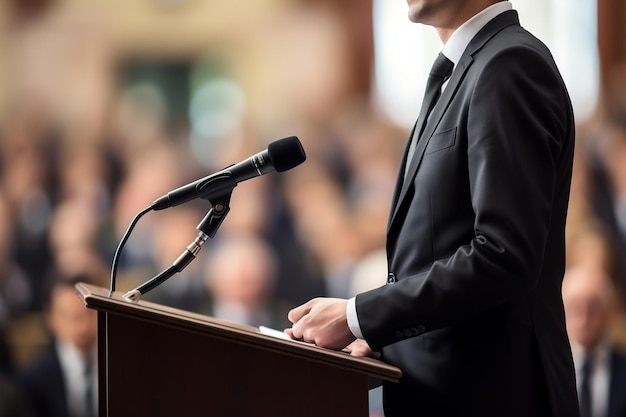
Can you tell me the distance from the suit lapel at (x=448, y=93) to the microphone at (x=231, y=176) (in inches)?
9.2

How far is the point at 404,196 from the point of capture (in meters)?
1.49

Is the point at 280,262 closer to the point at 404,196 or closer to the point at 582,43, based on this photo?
the point at 582,43

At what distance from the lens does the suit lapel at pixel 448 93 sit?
148 centimetres

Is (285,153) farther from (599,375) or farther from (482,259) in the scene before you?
(599,375)

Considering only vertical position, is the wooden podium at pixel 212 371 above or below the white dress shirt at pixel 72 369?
above

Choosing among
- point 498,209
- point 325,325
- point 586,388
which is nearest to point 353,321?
point 325,325

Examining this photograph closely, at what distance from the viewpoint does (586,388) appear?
4.26 meters

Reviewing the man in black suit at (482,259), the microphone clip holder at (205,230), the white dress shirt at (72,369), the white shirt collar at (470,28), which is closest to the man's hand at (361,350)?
the man in black suit at (482,259)

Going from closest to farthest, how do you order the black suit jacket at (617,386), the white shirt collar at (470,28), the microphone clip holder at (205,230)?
the microphone clip holder at (205,230), the white shirt collar at (470,28), the black suit jacket at (617,386)

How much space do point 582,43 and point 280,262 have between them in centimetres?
216

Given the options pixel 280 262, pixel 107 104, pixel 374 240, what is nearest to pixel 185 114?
pixel 107 104

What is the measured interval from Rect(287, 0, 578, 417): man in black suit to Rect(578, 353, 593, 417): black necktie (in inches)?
119

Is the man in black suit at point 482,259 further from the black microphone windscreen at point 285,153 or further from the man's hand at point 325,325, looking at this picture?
the black microphone windscreen at point 285,153

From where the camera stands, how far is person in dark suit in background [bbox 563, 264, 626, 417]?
4.25 m
